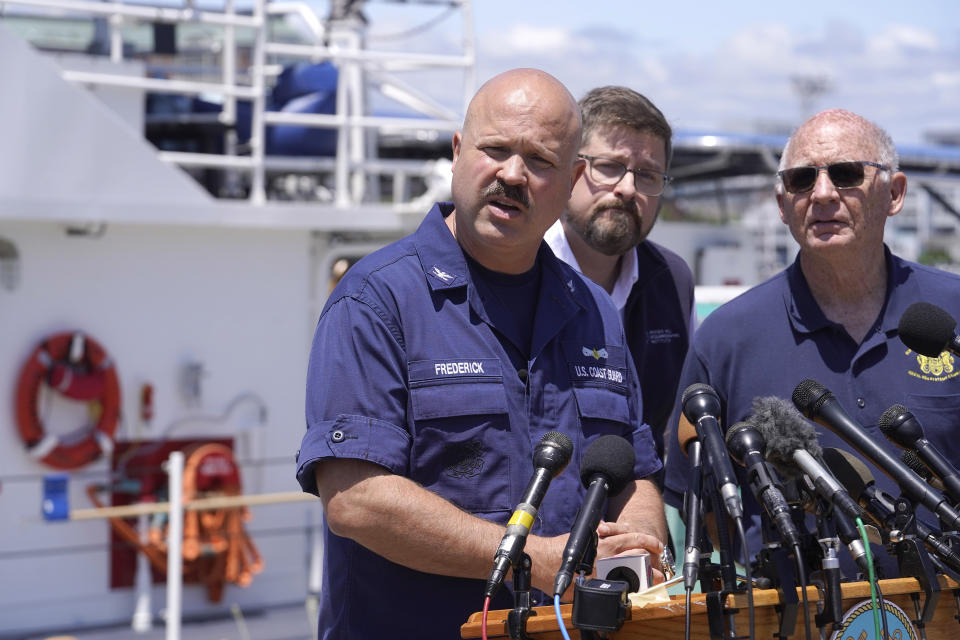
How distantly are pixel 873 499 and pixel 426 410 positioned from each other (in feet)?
3.03

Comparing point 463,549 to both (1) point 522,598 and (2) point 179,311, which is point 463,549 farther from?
(2) point 179,311

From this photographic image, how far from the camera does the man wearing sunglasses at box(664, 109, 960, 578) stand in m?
3.05

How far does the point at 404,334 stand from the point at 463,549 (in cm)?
49

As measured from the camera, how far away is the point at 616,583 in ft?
6.48

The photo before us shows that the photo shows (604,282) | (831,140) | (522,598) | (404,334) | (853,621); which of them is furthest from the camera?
(604,282)

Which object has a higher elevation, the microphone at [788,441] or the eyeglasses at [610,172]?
the eyeglasses at [610,172]

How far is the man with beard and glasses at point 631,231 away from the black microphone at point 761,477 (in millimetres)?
1714

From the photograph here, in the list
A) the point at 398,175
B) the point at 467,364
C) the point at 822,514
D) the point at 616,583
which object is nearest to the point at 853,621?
the point at 822,514

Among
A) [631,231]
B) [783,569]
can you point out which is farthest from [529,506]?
[631,231]

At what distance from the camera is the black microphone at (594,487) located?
191 cm

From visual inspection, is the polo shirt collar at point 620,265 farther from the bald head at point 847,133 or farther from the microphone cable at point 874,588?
the microphone cable at point 874,588

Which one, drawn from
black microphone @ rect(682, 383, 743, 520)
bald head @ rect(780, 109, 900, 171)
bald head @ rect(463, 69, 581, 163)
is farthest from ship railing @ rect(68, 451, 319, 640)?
black microphone @ rect(682, 383, 743, 520)

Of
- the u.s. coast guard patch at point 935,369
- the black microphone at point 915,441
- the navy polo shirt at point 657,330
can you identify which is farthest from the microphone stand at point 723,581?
the navy polo shirt at point 657,330

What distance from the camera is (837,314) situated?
3.21 m
